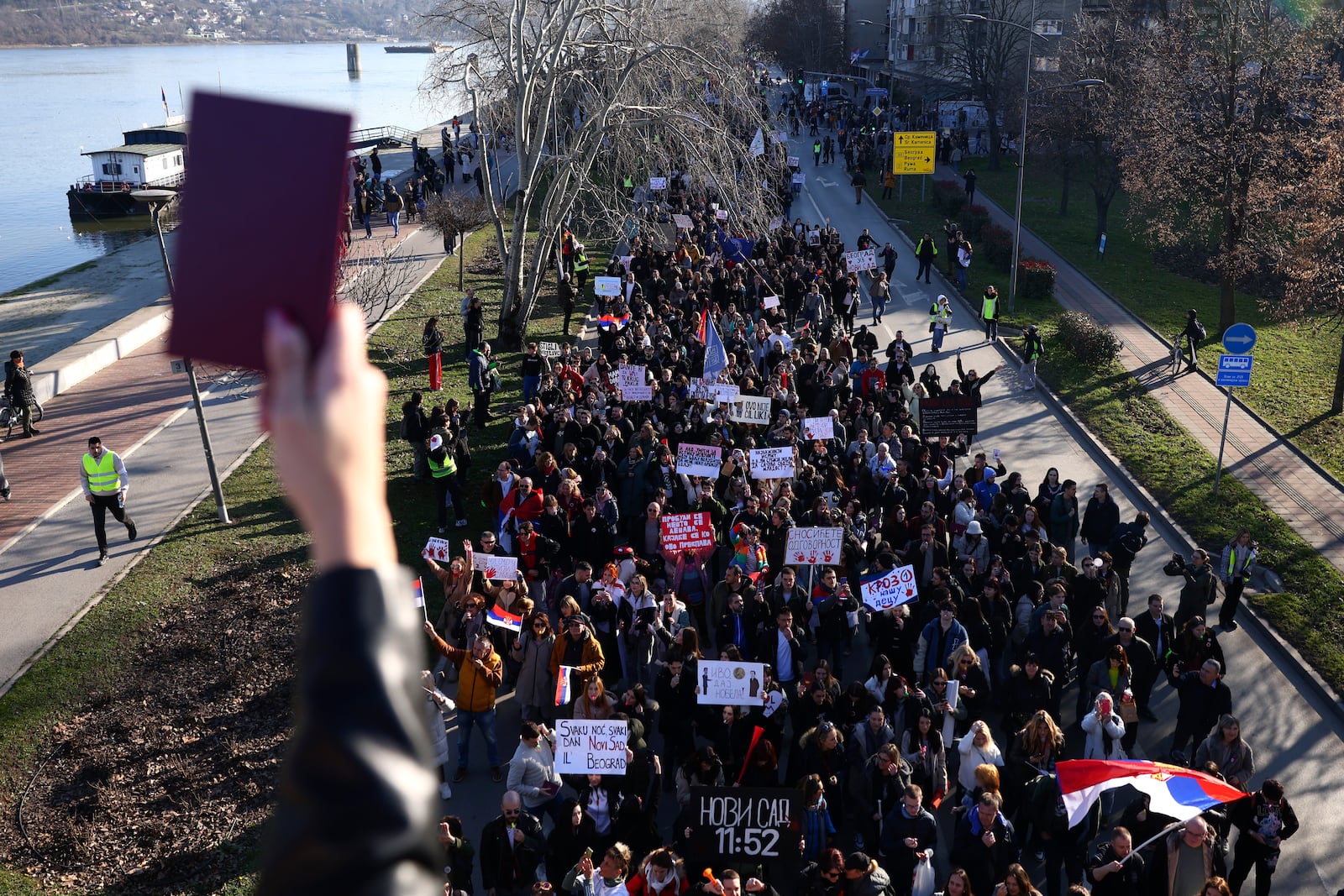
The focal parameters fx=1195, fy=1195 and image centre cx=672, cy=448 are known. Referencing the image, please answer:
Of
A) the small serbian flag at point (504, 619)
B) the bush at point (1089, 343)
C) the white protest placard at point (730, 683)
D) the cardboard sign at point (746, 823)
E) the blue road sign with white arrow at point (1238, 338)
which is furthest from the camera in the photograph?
the bush at point (1089, 343)

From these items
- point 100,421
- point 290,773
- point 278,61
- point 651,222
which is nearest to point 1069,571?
point 290,773

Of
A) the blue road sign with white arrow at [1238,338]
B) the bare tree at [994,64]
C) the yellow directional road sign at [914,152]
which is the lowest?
the blue road sign with white arrow at [1238,338]

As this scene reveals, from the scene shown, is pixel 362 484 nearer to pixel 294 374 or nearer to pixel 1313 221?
pixel 294 374

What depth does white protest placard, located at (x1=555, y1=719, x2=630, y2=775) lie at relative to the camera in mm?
10203

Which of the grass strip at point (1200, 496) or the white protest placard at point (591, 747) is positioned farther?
the grass strip at point (1200, 496)

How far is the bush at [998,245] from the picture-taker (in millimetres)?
37500

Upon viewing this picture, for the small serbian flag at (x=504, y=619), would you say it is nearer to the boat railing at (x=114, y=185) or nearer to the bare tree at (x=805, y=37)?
the boat railing at (x=114, y=185)

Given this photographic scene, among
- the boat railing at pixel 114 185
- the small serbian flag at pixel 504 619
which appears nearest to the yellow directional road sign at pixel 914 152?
the boat railing at pixel 114 185

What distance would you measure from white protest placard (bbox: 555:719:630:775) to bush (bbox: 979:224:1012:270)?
2965 cm

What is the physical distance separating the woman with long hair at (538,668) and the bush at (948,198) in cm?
3540

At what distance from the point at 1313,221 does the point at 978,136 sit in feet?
154

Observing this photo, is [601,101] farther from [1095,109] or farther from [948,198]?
[948,198]

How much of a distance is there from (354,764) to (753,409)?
17041 mm

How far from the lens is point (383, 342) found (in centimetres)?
2897
